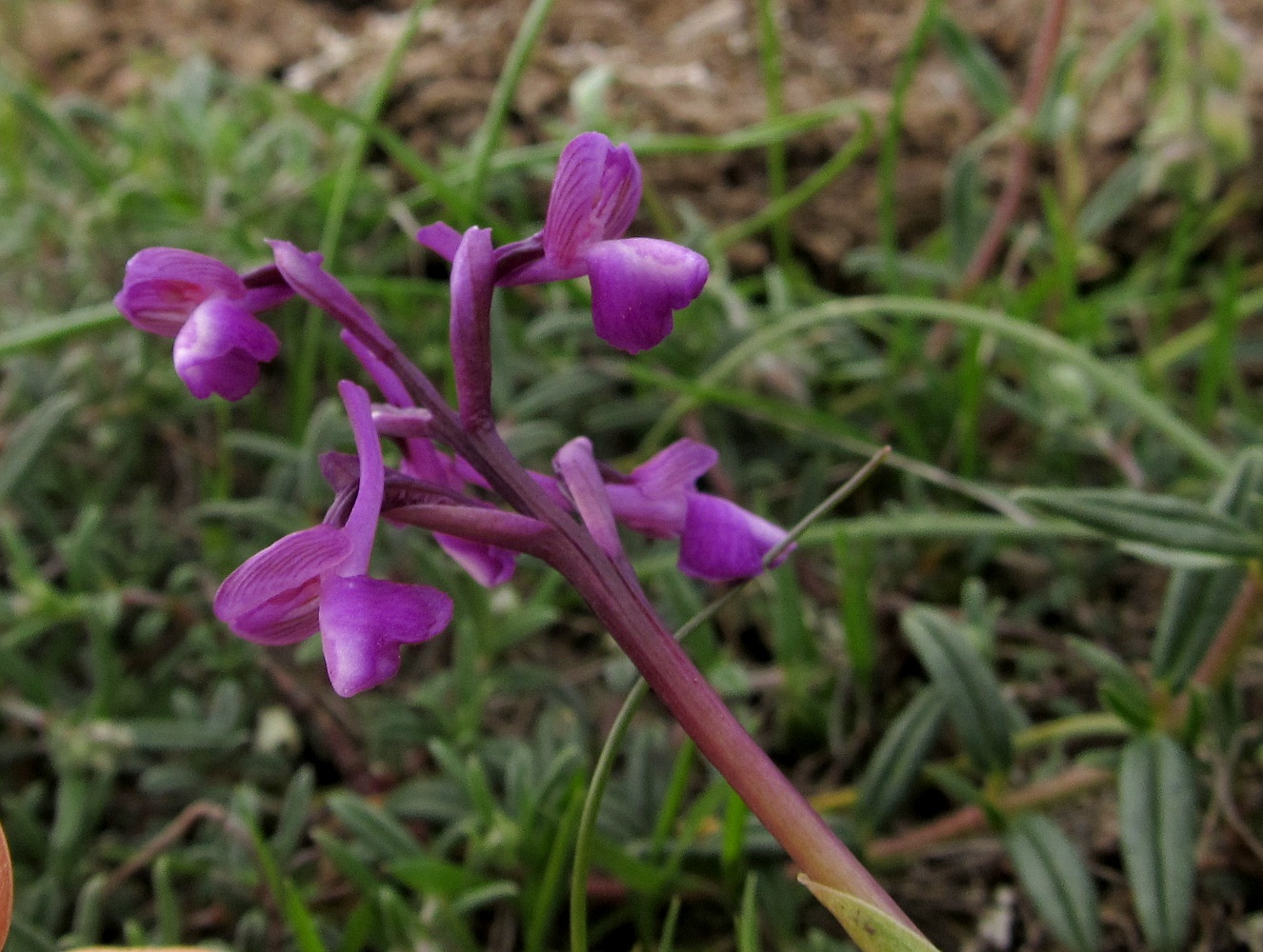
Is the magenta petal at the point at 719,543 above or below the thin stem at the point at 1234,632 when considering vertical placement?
above

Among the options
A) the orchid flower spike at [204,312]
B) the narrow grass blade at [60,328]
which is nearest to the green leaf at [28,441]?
the narrow grass blade at [60,328]

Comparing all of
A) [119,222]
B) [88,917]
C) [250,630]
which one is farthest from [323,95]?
[250,630]

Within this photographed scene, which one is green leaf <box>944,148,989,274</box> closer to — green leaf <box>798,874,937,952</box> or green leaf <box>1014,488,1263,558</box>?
green leaf <box>1014,488,1263,558</box>

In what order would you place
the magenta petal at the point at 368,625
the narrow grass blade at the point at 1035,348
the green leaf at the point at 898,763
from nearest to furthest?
the magenta petal at the point at 368,625 → the green leaf at the point at 898,763 → the narrow grass blade at the point at 1035,348

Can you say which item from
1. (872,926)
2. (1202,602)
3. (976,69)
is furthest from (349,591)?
(976,69)

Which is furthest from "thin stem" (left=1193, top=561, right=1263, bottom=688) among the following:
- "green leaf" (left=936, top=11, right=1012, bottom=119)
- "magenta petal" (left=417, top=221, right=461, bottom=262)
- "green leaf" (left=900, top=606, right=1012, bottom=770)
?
"green leaf" (left=936, top=11, right=1012, bottom=119)

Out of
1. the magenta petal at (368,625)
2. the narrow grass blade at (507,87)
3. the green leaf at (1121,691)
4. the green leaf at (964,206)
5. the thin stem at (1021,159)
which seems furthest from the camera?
the green leaf at (964,206)

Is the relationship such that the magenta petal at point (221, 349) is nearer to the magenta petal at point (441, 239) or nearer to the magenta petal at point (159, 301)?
the magenta petal at point (159, 301)

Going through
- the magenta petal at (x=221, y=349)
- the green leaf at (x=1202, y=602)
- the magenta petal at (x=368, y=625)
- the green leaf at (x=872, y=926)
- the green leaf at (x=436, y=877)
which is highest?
A: the magenta petal at (x=221, y=349)

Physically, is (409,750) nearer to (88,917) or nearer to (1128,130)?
(88,917)
